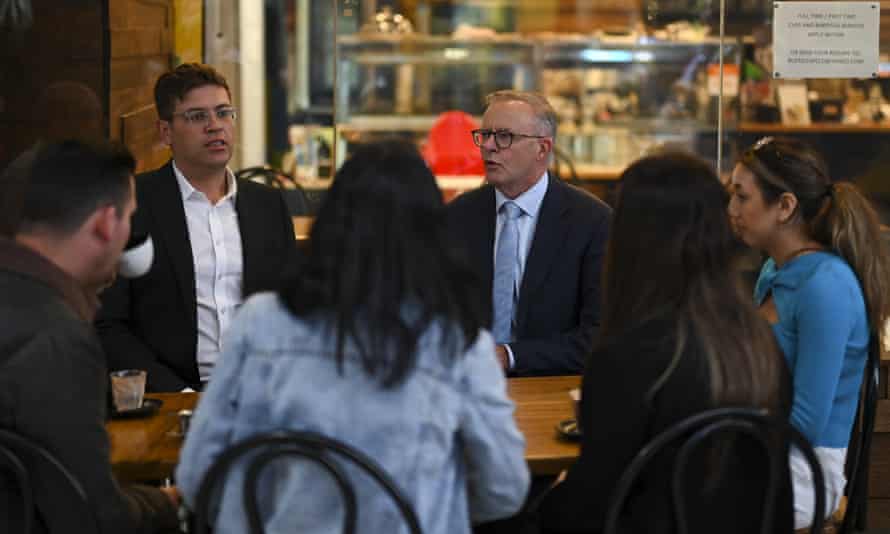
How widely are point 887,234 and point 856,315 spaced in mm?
2508

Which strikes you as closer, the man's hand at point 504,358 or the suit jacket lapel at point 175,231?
the man's hand at point 504,358

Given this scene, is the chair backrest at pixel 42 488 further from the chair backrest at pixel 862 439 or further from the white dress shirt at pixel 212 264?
the chair backrest at pixel 862 439

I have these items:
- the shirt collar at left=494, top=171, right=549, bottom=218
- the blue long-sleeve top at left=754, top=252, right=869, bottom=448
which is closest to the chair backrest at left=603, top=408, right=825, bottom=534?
the blue long-sleeve top at left=754, top=252, right=869, bottom=448

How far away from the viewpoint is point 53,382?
197 cm

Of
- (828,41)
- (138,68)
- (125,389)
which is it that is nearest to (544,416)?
(125,389)

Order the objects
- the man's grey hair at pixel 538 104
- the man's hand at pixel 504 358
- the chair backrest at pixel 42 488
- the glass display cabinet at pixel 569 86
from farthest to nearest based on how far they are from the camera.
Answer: the glass display cabinet at pixel 569 86 < the man's grey hair at pixel 538 104 < the man's hand at pixel 504 358 < the chair backrest at pixel 42 488

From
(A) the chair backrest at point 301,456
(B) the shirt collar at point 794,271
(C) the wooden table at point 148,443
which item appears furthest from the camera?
(B) the shirt collar at point 794,271

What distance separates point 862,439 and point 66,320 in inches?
64.6

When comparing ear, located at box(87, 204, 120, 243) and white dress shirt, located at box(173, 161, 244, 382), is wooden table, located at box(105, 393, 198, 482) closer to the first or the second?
ear, located at box(87, 204, 120, 243)

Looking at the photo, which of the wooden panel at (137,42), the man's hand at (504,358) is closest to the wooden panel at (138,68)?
the wooden panel at (137,42)

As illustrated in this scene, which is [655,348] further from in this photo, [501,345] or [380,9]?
[380,9]

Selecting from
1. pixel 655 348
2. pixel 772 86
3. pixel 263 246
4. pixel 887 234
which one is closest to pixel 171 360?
pixel 263 246

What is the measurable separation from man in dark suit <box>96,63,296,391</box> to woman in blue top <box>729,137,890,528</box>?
1.19 m

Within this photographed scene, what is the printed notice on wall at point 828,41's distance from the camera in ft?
15.4
